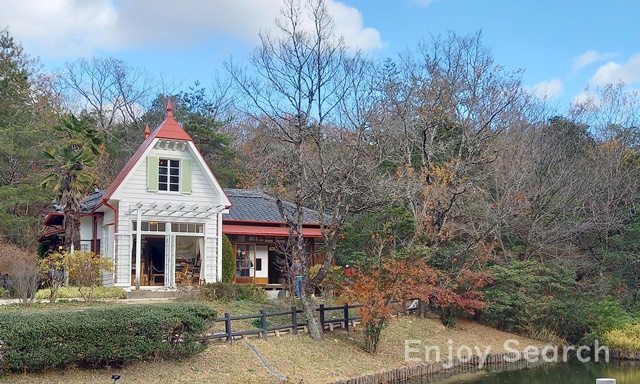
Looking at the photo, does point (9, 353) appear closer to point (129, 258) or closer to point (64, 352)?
point (64, 352)

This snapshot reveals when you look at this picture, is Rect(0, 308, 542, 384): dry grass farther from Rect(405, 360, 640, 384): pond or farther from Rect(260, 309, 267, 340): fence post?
Rect(405, 360, 640, 384): pond

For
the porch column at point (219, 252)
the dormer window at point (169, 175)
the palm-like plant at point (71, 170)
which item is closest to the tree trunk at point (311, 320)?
the porch column at point (219, 252)

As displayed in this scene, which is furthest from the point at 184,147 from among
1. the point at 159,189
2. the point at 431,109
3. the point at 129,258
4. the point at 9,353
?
the point at 9,353

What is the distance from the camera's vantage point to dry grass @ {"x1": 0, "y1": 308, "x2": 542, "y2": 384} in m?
11.9

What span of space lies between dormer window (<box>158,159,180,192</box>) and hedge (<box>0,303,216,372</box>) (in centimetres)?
947

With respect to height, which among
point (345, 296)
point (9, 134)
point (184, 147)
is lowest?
point (345, 296)

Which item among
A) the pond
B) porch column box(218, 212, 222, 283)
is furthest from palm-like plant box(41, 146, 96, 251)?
the pond

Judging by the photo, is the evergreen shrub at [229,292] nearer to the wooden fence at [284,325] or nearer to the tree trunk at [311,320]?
the wooden fence at [284,325]

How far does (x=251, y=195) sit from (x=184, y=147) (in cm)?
590

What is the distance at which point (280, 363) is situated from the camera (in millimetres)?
13977

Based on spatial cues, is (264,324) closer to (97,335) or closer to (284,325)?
(284,325)

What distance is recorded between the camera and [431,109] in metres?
21.5

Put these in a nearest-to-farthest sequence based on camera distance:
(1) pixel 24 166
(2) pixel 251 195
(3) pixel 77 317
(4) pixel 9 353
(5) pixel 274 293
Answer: (4) pixel 9 353 → (3) pixel 77 317 → (5) pixel 274 293 → (2) pixel 251 195 → (1) pixel 24 166

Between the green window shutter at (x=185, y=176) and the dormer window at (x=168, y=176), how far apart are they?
17cm
